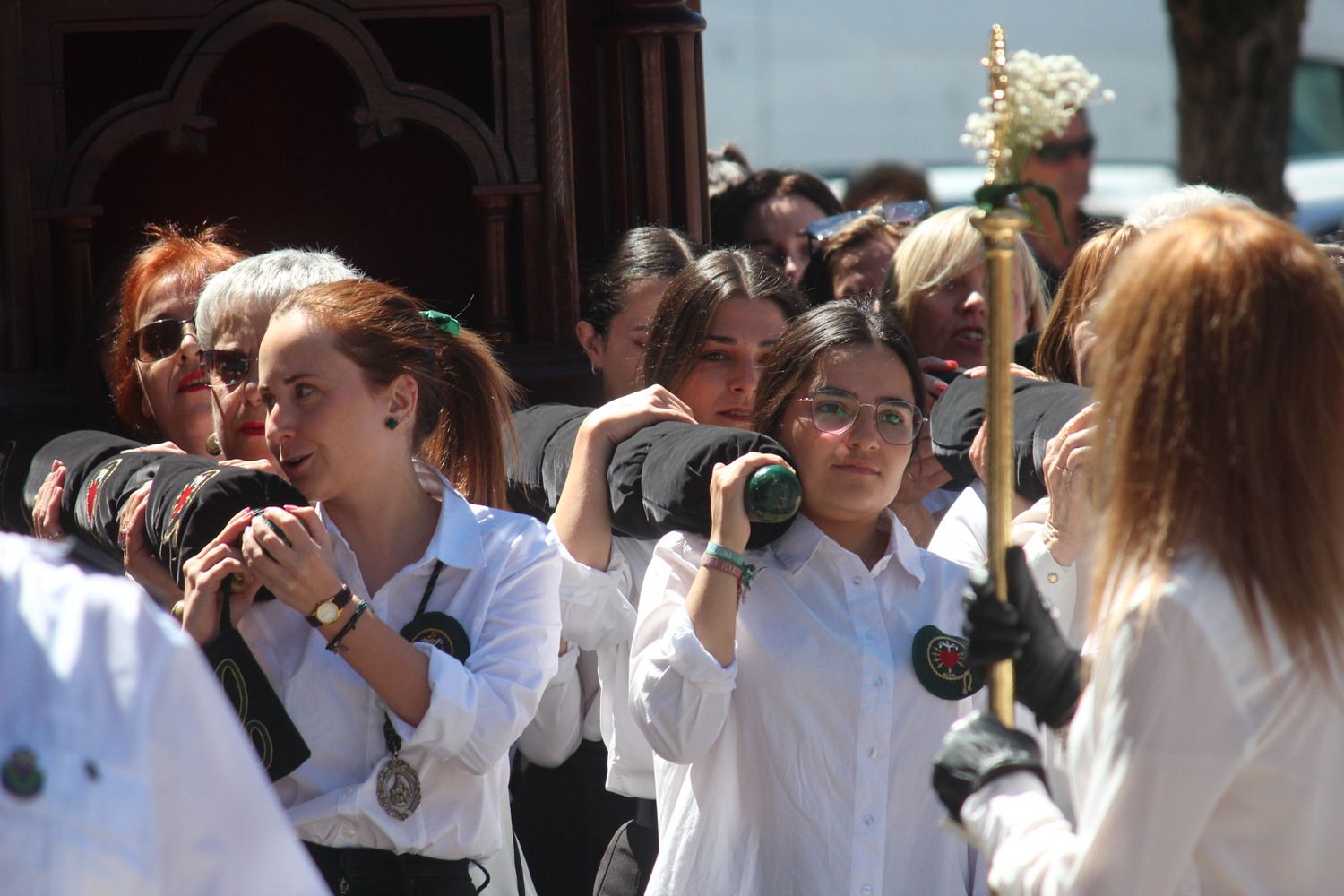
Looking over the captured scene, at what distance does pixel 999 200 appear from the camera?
2.01m

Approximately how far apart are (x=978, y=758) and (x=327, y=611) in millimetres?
1000

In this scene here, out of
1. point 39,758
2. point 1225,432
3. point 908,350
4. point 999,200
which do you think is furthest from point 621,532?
point 39,758

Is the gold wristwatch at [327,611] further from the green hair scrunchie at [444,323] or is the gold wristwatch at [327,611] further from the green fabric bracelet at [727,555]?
the green hair scrunchie at [444,323]

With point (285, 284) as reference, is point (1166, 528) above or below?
below

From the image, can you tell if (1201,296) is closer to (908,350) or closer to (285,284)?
(908,350)

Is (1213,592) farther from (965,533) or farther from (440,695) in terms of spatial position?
(965,533)

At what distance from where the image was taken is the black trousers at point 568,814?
3.35 meters

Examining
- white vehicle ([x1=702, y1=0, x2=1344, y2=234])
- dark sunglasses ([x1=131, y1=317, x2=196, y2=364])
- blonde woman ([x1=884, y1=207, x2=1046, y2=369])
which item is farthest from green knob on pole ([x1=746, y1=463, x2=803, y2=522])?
white vehicle ([x1=702, y1=0, x2=1344, y2=234])

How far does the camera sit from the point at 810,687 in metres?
2.62

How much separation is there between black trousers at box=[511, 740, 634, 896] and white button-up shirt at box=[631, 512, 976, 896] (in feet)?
2.11

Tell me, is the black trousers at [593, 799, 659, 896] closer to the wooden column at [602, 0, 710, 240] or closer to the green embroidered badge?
the green embroidered badge

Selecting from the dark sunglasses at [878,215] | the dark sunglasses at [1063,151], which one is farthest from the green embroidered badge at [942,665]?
the dark sunglasses at [1063,151]

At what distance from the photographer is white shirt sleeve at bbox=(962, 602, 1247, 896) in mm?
1702

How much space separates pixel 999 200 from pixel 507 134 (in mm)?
2148
